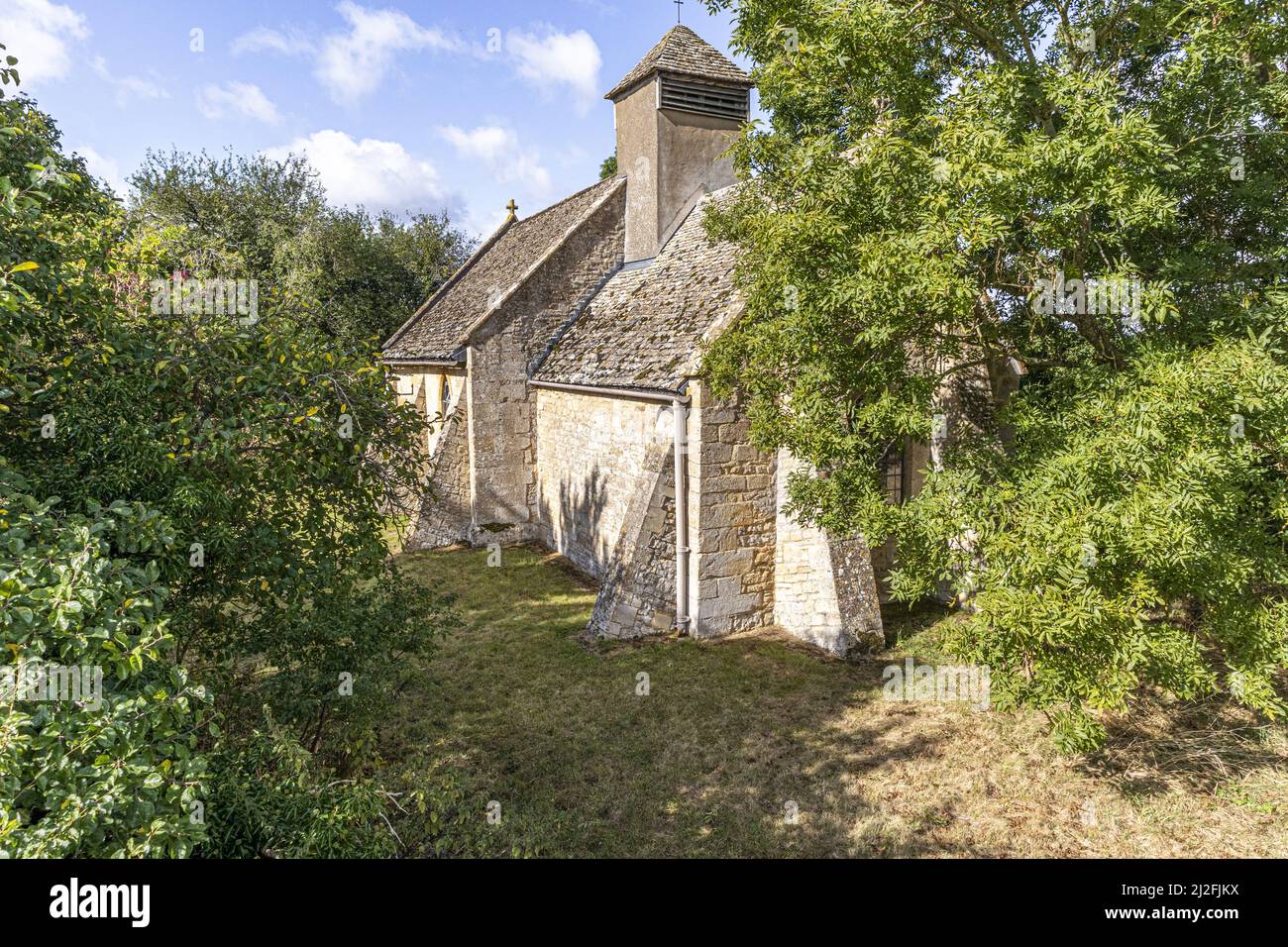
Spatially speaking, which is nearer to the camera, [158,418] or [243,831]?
[243,831]

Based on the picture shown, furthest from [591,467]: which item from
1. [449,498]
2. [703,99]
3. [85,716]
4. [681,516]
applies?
[85,716]

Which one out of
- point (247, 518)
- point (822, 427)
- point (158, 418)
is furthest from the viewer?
point (822, 427)

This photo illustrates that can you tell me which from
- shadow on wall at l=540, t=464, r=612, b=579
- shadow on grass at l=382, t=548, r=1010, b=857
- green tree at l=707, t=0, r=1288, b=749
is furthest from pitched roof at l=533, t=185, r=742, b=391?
shadow on grass at l=382, t=548, r=1010, b=857

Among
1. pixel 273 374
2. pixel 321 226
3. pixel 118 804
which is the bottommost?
pixel 118 804

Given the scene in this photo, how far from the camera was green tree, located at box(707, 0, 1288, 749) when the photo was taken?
6.40 m

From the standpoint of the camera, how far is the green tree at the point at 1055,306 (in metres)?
6.40

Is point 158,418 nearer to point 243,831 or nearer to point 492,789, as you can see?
point 243,831

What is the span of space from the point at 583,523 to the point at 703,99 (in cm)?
A: 1066

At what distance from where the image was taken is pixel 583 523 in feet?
52.5

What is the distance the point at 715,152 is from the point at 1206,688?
15243 millimetres

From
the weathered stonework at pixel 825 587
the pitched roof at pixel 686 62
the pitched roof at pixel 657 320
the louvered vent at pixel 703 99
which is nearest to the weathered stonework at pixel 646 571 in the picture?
the pitched roof at pixel 657 320

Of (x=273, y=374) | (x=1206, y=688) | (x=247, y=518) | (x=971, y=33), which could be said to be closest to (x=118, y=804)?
(x=247, y=518)

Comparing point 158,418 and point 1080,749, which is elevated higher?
point 158,418

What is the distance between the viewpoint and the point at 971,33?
27.6 feet
